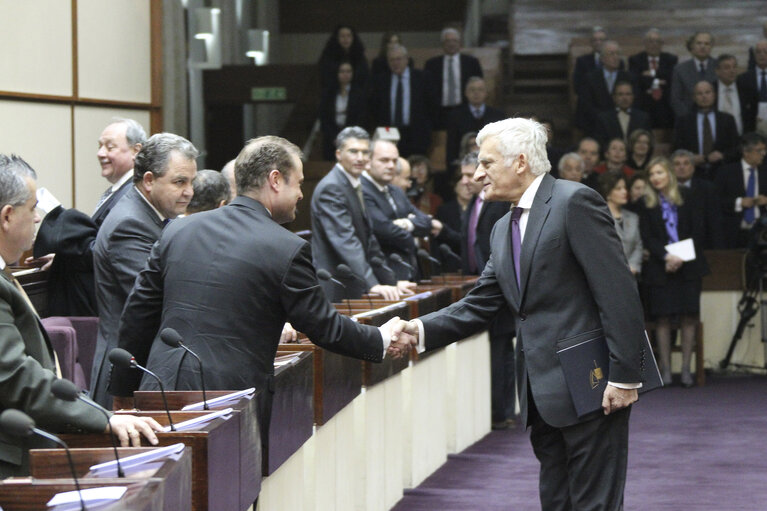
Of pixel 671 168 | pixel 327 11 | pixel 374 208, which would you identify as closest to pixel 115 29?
pixel 374 208

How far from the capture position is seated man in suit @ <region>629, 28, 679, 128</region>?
10.6m

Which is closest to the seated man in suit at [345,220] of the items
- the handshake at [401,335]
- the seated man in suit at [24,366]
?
the handshake at [401,335]

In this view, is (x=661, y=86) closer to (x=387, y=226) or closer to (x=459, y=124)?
(x=459, y=124)

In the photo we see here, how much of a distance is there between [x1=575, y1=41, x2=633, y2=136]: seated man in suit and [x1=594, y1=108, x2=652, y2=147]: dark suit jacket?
0.86 ft

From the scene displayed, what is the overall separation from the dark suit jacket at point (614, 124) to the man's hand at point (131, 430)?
25.6 ft

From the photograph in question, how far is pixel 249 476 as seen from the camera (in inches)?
107

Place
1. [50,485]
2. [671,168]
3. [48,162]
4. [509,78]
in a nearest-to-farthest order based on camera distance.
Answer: [50,485], [48,162], [671,168], [509,78]

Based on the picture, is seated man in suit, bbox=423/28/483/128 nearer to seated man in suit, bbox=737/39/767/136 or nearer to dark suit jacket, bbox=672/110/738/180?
dark suit jacket, bbox=672/110/738/180

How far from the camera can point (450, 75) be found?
10.6 metres

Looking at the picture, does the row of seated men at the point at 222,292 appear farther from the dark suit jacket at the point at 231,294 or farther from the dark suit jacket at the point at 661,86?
the dark suit jacket at the point at 661,86

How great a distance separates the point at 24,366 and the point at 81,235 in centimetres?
198

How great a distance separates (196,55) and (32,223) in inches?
393

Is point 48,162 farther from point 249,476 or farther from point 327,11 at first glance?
point 327,11

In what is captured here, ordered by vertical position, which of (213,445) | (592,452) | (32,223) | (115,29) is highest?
(115,29)
